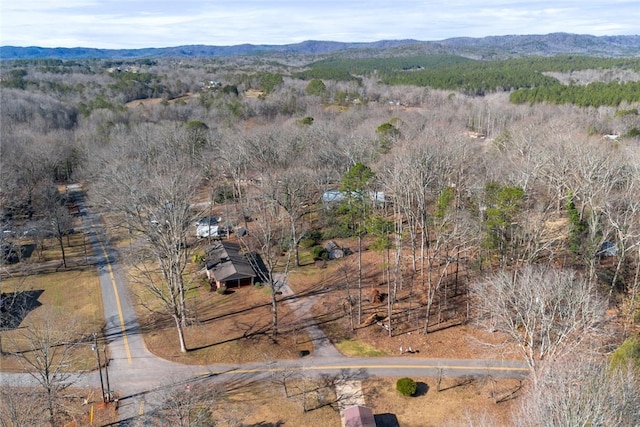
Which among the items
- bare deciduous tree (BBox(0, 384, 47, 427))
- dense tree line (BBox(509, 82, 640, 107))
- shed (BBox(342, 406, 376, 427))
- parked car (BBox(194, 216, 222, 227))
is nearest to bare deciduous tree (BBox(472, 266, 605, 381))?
shed (BBox(342, 406, 376, 427))

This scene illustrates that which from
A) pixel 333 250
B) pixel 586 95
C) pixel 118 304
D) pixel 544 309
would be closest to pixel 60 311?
pixel 118 304

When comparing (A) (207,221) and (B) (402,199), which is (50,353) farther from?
(B) (402,199)

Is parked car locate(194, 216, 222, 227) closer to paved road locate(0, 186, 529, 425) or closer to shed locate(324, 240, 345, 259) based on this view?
shed locate(324, 240, 345, 259)

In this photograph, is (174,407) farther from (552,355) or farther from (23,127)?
(23,127)

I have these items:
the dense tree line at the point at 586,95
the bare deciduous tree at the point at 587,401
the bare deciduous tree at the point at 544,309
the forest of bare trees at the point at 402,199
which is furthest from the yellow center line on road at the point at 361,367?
the dense tree line at the point at 586,95

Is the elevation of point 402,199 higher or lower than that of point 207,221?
higher

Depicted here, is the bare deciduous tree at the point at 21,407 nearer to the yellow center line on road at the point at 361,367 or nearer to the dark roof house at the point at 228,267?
the yellow center line on road at the point at 361,367

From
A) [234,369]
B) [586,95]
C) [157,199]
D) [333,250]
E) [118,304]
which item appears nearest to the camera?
[234,369]
